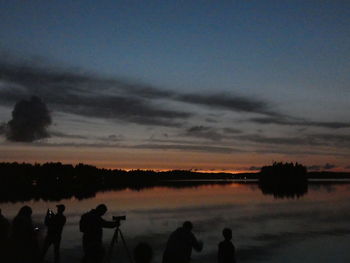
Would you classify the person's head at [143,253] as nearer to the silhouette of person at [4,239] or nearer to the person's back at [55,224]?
the silhouette of person at [4,239]

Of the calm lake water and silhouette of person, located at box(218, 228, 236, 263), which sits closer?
silhouette of person, located at box(218, 228, 236, 263)

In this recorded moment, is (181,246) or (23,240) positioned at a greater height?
(181,246)

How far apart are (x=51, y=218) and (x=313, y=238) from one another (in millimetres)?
20159

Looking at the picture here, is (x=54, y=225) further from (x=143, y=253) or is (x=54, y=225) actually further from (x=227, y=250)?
(x=143, y=253)

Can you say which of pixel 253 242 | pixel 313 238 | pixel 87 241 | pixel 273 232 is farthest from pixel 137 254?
pixel 273 232

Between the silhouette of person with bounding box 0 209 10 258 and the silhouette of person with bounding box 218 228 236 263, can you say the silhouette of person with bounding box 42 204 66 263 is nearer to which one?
the silhouette of person with bounding box 0 209 10 258

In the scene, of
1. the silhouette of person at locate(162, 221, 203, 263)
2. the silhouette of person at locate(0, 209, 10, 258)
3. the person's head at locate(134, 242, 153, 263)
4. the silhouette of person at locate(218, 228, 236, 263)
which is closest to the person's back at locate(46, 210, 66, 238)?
the silhouette of person at locate(0, 209, 10, 258)

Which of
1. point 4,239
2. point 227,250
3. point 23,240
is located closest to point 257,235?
point 227,250

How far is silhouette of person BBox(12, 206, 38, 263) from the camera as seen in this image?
12461 millimetres

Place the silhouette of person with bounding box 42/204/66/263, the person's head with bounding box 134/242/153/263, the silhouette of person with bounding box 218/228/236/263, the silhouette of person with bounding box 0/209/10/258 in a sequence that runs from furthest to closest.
Result: the silhouette of person with bounding box 42/204/66/263 < the silhouette of person with bounding box 0/209/10/258 < the silhouette of person with bounding box 218/228/236/263 < the person's head with bounding box 134/242/153/263

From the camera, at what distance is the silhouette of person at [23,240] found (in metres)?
12.5

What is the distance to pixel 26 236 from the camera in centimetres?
1256

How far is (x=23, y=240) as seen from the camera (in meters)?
12.5

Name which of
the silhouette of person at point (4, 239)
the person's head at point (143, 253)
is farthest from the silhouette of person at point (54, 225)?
the person's head at point (143, 253)
